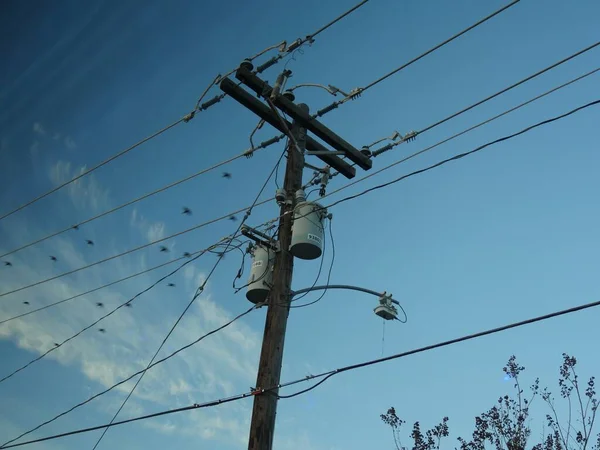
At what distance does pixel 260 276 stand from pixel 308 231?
0.82m

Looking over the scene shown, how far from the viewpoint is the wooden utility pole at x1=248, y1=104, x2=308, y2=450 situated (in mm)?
6285

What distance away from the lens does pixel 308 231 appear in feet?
24.5

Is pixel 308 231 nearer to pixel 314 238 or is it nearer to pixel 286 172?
pixel 314 238

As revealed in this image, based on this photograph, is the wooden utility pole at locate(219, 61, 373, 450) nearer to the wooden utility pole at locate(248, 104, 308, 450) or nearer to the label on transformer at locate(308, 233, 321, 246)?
the wooden utility pole at locate(248, 104, 308, 450)

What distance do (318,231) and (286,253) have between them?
1.60 ft

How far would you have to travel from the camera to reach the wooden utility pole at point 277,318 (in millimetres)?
6285

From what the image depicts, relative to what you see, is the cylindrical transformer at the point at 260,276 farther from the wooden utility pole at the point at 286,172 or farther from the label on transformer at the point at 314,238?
the label on transformer at the point at 314,238

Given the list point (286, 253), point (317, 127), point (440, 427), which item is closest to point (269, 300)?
point (286, 253)

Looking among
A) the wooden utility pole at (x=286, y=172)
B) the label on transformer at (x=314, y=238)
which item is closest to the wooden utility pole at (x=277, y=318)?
the wooden utility pole at (x=286, y=172)

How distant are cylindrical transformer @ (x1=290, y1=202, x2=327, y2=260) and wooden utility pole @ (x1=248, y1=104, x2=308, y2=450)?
17cm

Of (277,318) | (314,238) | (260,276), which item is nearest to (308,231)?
(314,238)

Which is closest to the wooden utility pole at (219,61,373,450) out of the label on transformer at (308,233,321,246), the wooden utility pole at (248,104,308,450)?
the wooden utility pole at (248,104,308,450)

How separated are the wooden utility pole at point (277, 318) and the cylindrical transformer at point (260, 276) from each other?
88mm

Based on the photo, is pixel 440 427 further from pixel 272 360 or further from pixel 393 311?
pixel 272 360
